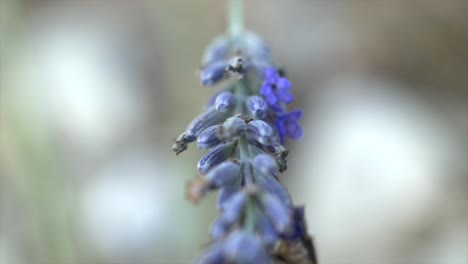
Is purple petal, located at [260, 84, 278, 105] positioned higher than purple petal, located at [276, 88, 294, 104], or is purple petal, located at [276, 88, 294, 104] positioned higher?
purple petal, located at [276, 88, 294, 104]

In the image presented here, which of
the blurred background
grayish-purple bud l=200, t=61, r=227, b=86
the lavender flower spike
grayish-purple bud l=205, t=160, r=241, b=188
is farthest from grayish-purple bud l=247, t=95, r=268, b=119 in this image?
the blurred background

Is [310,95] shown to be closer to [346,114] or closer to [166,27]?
[346,114]

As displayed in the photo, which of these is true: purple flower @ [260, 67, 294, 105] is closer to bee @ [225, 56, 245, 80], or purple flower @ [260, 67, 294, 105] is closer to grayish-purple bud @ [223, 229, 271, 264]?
bee @ [225, 56, 245, 80]

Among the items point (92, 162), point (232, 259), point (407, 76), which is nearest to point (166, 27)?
point (92, 162)

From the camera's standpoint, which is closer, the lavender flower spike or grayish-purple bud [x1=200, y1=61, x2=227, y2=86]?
the lavender flower spike

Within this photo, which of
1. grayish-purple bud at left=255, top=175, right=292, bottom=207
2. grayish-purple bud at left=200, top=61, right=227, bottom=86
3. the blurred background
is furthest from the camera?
the blurred background
